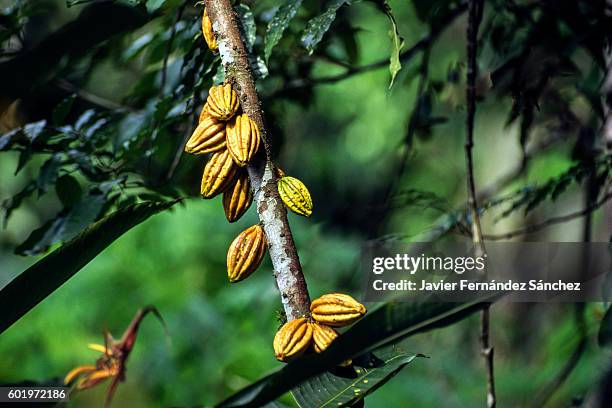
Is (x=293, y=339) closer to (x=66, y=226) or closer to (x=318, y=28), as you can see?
(x=318, y=28)

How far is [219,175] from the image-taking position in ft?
2.18

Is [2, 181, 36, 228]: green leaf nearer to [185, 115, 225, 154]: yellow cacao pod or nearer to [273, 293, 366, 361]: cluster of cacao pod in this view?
[185, 115, 225, 154]: yellow cacao pod

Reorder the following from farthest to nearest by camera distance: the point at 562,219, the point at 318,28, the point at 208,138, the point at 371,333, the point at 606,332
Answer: the point at 562,219 → the point at 606,332 → the point at 318,28 → the point at 208,138 → the point at 371,333

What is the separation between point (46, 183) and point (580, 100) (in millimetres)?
1466

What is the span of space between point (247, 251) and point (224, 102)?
0.45 ft

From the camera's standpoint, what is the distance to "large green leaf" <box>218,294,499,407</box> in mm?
462

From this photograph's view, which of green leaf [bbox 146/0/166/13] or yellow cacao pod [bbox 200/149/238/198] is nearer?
yellow cacao pod [bbox 200/149/238/198]

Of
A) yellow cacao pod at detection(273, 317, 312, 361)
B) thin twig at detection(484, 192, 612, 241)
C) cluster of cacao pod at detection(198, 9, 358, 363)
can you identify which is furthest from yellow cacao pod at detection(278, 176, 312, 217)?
thin twig at detection(484, 192, 612, 241)

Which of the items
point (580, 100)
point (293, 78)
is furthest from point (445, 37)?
point (293, 78)

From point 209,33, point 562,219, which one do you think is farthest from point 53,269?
point 562,219

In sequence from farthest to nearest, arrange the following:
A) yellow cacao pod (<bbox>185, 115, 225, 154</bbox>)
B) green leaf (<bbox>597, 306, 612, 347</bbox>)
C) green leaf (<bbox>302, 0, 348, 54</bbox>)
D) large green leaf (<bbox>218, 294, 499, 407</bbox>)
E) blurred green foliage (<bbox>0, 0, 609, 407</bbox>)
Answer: blurred green foliage (<bbox>0, 0, 609, 407</bbox>)
green leaf (<bbox>597, 306, 612, 347</bbox>)
green leaf (<bbox>302, 0, 348, 54</bbox>)
yellow cacao pod (<bbox>185, 115, 225, 154</bbox>)
large green leaf (<bbox>218, 294, 499, 407</bbox>)

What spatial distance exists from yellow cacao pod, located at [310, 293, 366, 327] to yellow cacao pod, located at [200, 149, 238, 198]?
14 cm

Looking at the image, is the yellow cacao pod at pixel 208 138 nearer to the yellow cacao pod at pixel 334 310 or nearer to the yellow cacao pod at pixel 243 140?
the yellow cacao pod at pixel 243 140

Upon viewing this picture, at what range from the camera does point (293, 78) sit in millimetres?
1512
